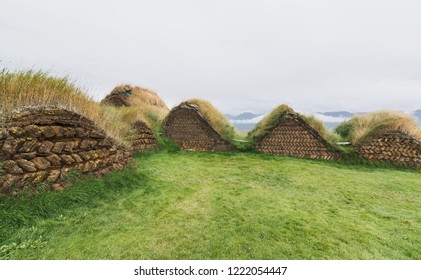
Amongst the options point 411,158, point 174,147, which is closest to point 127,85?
point 174,147

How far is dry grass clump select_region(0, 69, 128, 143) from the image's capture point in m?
4.03

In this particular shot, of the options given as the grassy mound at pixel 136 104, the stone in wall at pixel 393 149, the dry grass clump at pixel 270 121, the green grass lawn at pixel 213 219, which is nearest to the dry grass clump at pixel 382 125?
the stone in wall at pixel 393 149

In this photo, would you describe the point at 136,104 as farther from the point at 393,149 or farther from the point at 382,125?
the point at 393,149

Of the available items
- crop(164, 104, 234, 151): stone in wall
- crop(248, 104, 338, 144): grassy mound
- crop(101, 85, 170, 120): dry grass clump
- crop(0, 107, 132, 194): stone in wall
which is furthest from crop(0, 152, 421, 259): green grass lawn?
crop(101, 85, 170, 120): dry grass clump

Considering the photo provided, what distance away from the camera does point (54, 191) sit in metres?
3.96

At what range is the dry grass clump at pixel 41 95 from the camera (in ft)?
13.2

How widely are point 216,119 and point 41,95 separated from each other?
27.3 ft

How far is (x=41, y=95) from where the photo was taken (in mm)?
4457

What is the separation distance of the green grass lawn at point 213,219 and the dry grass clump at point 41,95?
4.85ft

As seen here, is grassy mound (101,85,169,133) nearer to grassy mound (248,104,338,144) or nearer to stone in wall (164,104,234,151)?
stone in wall (164,104,234,151)

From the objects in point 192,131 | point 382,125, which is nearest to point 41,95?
point 192,131

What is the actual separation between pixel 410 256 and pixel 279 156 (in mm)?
7316

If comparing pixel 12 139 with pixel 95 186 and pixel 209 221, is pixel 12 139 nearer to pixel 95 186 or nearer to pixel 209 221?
pixel 95 186

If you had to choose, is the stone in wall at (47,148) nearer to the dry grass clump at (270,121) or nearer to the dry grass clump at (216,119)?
the dry grass clump at (216,119)
